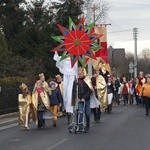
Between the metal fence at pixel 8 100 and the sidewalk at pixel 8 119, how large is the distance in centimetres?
37

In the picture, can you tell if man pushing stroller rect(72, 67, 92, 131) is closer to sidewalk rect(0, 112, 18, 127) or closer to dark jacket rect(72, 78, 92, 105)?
dark jacket rect(72, 78, 92, 105)

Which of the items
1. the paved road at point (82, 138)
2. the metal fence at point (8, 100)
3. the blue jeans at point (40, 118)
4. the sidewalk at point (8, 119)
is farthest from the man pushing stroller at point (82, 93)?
the metal fence at point (8, 100)

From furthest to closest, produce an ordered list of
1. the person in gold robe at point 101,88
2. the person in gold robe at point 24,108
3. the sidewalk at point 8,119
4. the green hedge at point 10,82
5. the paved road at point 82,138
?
the green hedge at point 10,82, the sidewalk at point 8,119, the person in gold robe at point 101,88, the person in gold robe at point 24,108, the paved road at point 82,138

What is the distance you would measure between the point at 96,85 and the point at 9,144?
6.41 meters

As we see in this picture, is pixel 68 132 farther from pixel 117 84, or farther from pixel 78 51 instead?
pixel 117 84

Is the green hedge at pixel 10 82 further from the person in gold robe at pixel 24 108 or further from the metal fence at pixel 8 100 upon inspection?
the person in gold robe at pixel 24 108

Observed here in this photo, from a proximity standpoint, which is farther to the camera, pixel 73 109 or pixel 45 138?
pixel 73 109

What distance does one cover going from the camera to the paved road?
12492mm

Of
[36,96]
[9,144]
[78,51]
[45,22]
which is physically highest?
[45,22]

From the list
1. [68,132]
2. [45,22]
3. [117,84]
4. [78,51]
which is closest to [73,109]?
[68,132]

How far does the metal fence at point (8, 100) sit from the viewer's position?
22.5m

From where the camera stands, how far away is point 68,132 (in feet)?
52.2

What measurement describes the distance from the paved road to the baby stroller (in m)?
0.25

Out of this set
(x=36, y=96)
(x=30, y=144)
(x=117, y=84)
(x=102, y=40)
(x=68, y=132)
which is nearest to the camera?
(x=30, y=144)
